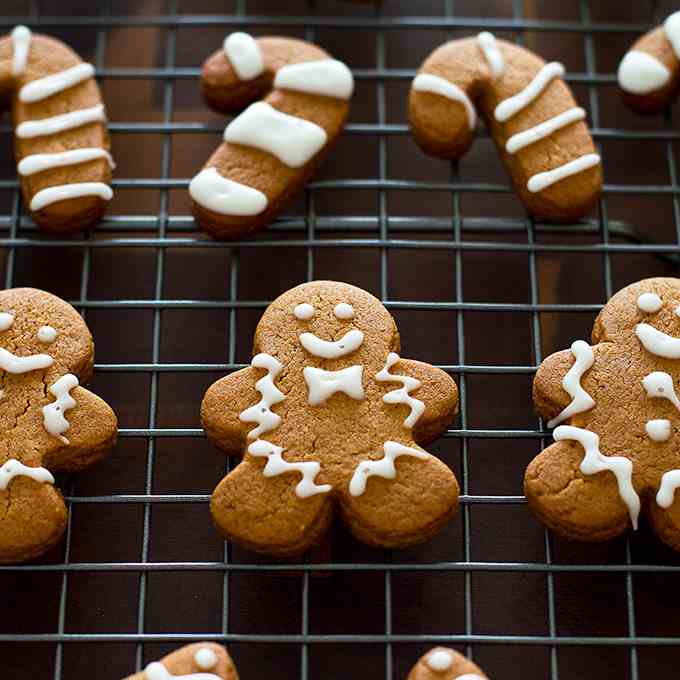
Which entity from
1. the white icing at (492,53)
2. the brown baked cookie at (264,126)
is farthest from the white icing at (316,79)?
the white icing at (492,53)

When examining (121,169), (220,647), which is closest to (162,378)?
(121,169)

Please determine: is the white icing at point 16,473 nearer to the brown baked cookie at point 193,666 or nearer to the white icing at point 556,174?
the brown baked cookie at point 193,666

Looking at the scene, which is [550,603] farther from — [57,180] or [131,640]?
[57,180]

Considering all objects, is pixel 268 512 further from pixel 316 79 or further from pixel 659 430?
pixel 316 79

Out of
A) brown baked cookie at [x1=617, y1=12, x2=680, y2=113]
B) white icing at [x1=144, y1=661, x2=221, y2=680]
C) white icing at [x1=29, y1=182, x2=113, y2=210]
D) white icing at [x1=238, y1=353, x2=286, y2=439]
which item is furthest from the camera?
brown baked cookie at [x1=617, y1=12, x2=680, y2=113]

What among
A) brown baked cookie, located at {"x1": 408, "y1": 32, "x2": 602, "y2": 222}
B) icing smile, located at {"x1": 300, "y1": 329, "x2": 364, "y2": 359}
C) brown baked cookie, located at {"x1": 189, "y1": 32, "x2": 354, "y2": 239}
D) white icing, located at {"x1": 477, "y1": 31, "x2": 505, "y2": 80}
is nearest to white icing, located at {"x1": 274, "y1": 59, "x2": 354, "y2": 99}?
brown baked cookie, located at {"x1": 189, "y1": 32, "x2": 354, "y2": 239}

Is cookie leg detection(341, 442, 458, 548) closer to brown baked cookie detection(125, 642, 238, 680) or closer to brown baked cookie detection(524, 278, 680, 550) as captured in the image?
brown baked cookie detection(524, 278, 680, 550)
